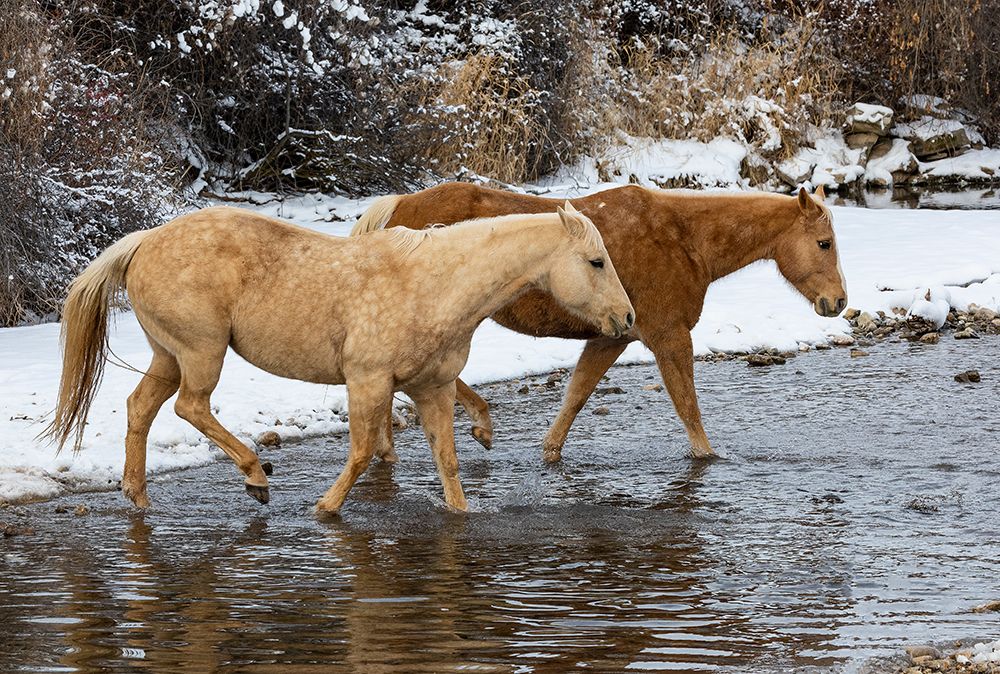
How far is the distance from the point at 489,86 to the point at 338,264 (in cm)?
1245

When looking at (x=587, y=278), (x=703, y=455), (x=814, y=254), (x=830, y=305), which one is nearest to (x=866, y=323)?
(x=830, y=305)

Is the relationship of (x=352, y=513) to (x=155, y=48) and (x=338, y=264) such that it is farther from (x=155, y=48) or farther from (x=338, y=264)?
(x=155, y=48)

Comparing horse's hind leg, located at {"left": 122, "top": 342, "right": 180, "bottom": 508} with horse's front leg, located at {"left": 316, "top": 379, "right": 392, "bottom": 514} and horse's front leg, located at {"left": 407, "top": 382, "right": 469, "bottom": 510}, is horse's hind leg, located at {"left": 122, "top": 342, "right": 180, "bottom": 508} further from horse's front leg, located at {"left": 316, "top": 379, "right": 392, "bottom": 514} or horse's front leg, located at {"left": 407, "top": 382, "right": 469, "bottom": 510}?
horse's front leg, located at {"left": 407, "top": 382, "right": 469, "bottom": 510}

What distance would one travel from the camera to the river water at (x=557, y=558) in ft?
14.3

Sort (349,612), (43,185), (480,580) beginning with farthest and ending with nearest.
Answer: (43,185)
(480,580)
(349,612)

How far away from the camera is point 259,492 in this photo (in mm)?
6449

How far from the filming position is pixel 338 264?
6438 mm

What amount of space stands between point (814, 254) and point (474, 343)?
3781 mm

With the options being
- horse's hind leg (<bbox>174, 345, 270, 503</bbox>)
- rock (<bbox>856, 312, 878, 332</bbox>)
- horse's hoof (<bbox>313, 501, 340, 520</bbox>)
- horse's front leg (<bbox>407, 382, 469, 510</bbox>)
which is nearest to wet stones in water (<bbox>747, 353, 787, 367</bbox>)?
rock (<bbox>856, 312, 878, 332</bbox>)

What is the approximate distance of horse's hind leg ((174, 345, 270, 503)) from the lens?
638cm

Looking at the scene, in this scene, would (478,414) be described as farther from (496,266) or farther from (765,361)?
(765,361)

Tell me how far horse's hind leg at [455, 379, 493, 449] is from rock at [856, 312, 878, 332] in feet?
16.7

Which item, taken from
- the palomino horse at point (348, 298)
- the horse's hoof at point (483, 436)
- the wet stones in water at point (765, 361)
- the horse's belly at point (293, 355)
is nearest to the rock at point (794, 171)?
the wet stones in water at point (765, 361)

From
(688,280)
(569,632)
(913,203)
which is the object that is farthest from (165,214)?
(913,203)
